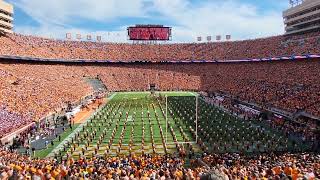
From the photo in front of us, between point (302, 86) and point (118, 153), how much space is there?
30554 millimetres

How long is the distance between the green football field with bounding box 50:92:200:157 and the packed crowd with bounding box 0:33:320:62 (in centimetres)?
2942

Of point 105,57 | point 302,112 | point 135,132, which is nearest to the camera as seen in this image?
point 135,132

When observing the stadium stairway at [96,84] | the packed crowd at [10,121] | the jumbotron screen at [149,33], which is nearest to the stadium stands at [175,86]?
the packed crowd at [10,121]

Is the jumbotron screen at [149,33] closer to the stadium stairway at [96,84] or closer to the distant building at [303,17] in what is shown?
the stadium stairway at [96,84]

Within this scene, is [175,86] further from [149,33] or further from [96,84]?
[149,33]

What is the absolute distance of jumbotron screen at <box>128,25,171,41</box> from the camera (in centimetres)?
9456

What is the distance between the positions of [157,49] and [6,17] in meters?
33.3

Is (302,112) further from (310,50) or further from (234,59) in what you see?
(234,59)

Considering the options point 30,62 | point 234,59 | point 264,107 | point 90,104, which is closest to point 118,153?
point 264,107

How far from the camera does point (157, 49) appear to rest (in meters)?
94.5

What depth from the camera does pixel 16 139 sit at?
30.2 m

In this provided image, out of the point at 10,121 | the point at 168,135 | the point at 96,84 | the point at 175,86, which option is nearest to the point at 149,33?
the point at 175,86

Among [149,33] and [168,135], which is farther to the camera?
[149,33]

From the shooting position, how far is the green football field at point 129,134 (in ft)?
91.9
